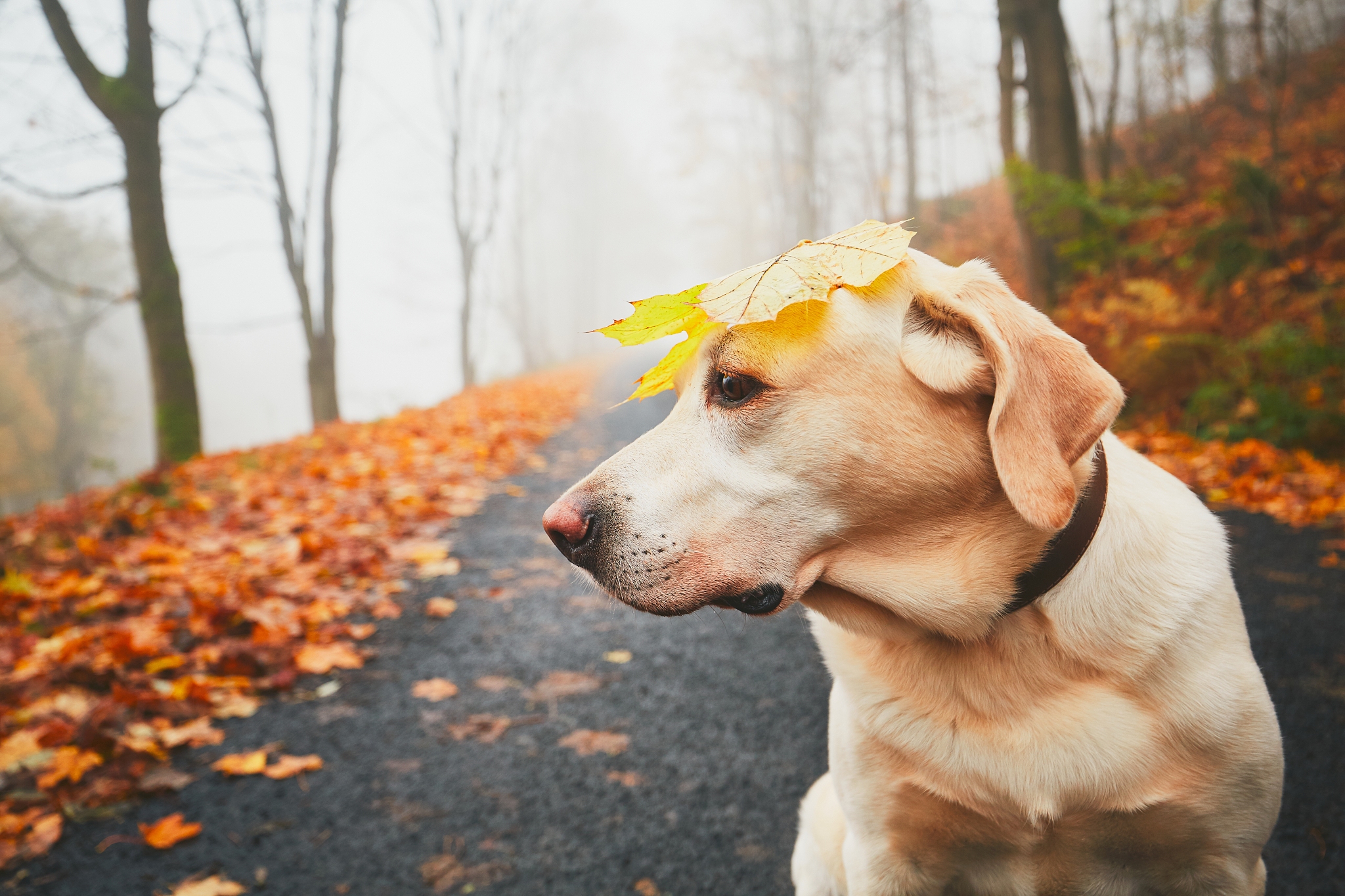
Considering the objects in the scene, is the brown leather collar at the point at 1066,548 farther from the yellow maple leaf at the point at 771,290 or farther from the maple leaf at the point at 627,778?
the maple leaf at the point at 627,778

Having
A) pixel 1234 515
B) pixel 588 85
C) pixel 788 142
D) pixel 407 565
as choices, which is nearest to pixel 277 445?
pixel 407 565

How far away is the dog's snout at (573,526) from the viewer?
155cm

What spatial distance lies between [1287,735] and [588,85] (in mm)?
28059

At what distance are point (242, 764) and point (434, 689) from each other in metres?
0.83

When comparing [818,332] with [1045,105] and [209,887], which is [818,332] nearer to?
[209,887]

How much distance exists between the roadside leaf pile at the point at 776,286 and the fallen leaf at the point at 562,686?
2260 mm

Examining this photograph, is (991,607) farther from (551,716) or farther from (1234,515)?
(1234,515)

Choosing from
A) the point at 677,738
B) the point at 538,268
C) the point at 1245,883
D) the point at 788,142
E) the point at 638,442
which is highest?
the point at 788,142

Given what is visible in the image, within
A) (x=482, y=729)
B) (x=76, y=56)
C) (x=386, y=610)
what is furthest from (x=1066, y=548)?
(x=76, y=56)

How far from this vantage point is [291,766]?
8.82 ft

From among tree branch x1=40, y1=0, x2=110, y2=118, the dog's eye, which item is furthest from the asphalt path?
tree branch x1=40, y1=0, x2=110, y2=118

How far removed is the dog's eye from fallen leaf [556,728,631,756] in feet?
6.12

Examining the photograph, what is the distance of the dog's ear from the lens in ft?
4.30

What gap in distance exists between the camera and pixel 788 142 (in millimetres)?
27141
